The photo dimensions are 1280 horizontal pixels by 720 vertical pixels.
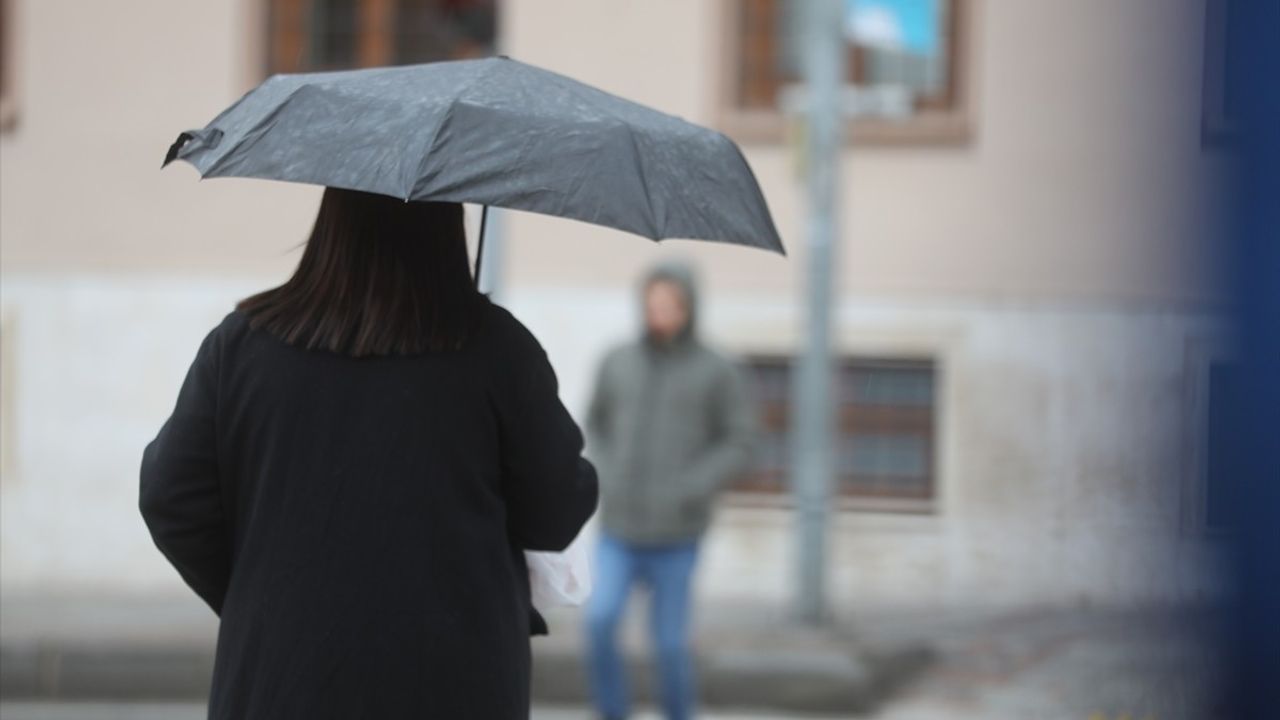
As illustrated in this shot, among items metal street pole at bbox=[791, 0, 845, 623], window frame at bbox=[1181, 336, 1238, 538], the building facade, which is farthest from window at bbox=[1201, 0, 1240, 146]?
the building facade

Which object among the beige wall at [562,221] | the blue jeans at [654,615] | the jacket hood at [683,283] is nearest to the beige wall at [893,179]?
the beige wall at [562,221]

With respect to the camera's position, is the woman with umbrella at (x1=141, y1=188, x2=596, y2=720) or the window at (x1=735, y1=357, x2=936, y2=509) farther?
the window at (x1=735, y1=357, x2=936, y2=509)

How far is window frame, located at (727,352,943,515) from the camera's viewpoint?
449 inches

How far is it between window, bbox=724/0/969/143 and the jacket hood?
14.0ft

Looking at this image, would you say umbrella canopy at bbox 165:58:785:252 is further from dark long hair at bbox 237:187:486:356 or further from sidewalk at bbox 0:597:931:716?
sidewalk at bbox 0:597:931:716

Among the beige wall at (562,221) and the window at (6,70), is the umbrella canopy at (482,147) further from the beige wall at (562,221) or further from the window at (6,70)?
the window at (6,70)

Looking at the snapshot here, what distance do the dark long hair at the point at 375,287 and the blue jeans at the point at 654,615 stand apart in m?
4.19

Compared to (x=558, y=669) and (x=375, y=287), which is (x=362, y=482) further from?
(x=558, y=669)

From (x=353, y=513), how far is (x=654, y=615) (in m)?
4.38

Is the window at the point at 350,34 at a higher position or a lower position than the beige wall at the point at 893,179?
higher

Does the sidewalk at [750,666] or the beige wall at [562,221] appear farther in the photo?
the beige wall at [562,221]

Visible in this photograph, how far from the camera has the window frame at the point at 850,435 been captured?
1141 centimetres

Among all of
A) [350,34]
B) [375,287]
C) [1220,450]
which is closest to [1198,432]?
[1220,450]

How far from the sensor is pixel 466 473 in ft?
9.39
